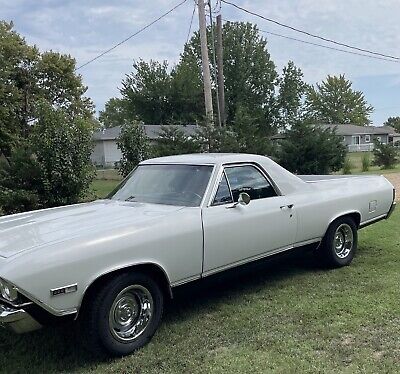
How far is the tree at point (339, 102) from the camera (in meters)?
77.2

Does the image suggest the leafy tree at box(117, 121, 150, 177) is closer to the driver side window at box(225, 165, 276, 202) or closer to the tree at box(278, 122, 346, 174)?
the driver side window at box(225, 165, 276, 202)

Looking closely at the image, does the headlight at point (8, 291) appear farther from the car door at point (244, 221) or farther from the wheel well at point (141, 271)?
the car door at point (244, 221)

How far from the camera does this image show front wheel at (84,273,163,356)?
11.1ft

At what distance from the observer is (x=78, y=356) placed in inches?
143

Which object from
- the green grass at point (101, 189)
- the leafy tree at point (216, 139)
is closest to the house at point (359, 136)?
the green grass at point (101, 189)

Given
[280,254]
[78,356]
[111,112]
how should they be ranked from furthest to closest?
[111,112] < [280,254] < [78,356]

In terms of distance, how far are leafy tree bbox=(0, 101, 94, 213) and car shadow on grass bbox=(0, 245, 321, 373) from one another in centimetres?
521

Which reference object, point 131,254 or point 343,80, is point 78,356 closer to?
point 131,254

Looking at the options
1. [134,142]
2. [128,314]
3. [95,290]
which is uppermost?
[134,142]

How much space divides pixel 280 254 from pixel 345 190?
1.46 m

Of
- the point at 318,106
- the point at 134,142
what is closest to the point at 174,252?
the point at 134,142

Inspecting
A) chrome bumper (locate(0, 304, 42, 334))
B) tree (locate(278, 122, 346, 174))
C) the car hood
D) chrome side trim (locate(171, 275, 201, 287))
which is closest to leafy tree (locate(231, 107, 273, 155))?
tree (locate(278, 122, 346, 174))

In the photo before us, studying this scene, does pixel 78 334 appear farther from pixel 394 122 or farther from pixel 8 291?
pixel 394 122

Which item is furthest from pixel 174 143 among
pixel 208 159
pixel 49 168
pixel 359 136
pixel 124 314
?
pixel 359 136
